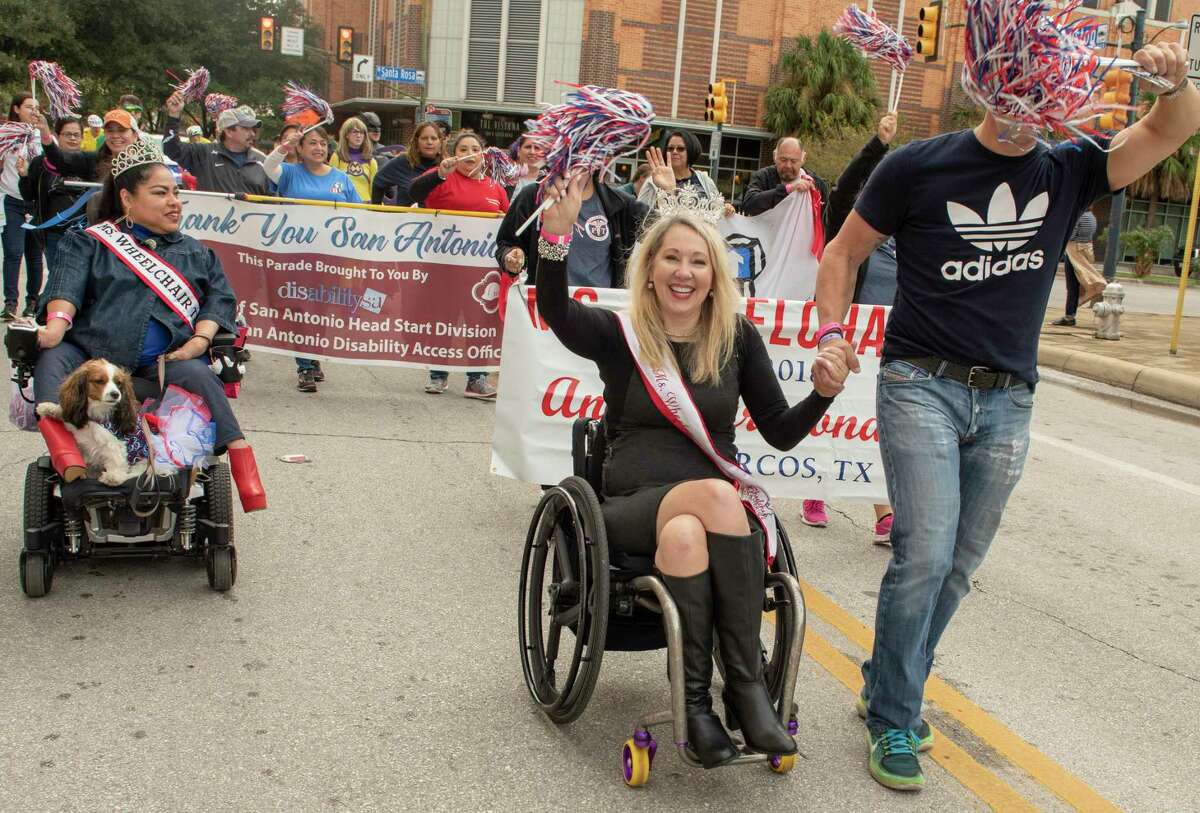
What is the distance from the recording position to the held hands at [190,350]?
4949 millimetres

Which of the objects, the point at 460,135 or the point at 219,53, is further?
the point at 219,53

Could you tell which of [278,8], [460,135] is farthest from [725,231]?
[278,8]

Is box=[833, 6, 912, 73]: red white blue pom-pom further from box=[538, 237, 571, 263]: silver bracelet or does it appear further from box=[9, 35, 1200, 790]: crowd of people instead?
box=[538, 237, 571, 263]: silver bracelet

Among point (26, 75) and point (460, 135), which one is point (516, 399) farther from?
point (26, 75)

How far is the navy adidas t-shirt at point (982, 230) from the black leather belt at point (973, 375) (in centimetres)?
2

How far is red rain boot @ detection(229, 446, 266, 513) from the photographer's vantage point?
15.8ft

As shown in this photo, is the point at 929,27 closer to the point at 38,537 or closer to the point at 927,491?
the point at 927,491

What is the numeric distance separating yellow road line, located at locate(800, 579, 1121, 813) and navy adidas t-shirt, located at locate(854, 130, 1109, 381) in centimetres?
117

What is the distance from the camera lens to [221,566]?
4809mm

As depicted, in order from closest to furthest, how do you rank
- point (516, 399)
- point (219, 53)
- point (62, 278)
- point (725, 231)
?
1. point (62, 278)
2. point (516, 399)
3. point (725, 231)
4. point (219, 53)

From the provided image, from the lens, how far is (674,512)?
3436 mm

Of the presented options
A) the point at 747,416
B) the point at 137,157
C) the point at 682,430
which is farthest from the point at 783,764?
the point at 137,157

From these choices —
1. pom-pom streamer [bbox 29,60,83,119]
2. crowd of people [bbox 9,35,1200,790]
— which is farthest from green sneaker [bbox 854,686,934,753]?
pom-pom streamer [bbox 29,60,83,119]

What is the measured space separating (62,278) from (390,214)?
14.5 feet
